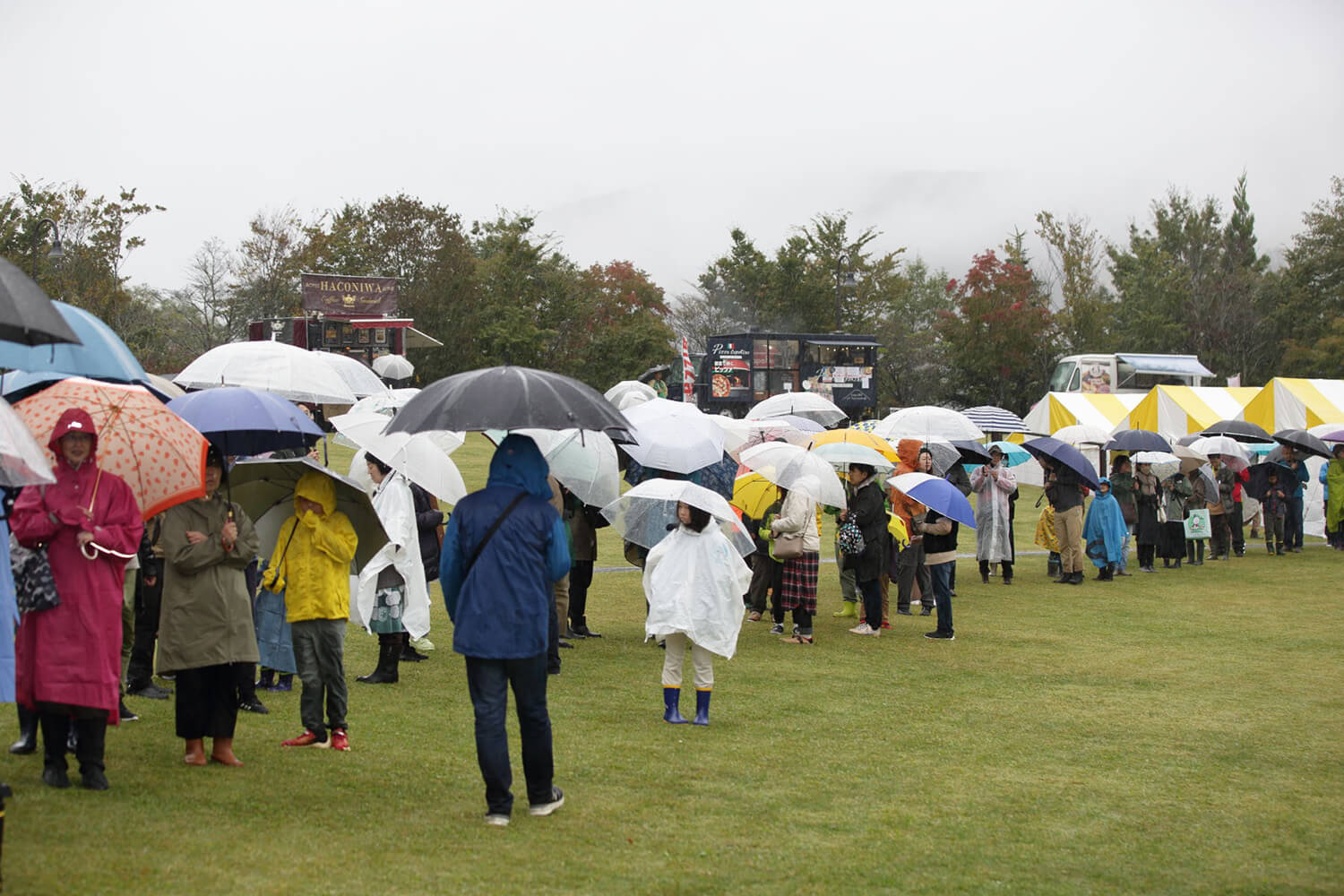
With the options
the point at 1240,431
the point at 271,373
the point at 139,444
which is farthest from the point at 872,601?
the point at 1240,431

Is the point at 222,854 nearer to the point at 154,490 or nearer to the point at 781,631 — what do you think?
the point at 154,490

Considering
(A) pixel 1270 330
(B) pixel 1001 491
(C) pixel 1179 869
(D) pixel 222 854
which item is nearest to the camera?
(D) pixel 222 854

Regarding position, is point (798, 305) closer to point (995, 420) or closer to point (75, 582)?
point (995, 420)

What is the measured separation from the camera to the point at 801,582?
37.9ft

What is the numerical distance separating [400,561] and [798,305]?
2050 inches

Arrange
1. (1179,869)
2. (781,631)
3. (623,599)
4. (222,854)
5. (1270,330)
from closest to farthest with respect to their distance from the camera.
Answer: (222,854), (1179,869), (781,631), (623,599), (1270,330)

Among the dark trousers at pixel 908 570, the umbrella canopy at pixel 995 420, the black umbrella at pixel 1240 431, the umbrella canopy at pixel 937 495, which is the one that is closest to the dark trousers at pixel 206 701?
the umbrella canopy at pixel 937 495

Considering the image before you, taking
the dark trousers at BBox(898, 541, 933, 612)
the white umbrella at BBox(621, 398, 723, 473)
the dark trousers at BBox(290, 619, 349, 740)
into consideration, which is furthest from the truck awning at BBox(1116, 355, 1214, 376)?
the dark trousers at BBox(290, 619, 349, 740)

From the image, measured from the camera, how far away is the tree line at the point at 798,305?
184ft

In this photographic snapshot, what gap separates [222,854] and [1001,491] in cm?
1312

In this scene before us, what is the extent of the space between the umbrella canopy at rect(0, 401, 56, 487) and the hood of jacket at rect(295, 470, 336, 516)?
1.90 m

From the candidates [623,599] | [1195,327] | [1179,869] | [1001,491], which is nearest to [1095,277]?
[1195,327]

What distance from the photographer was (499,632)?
5707 millimetres

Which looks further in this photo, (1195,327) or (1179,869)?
(1195,327)
